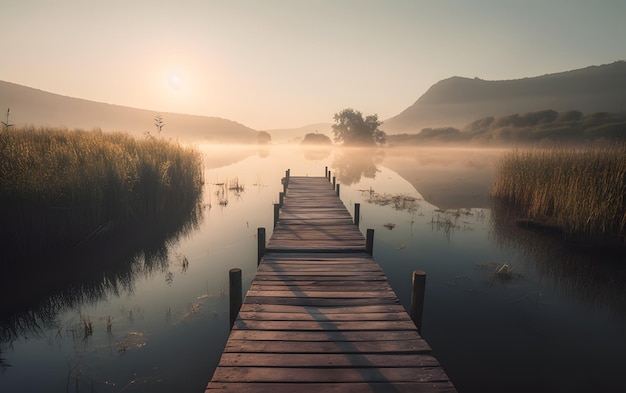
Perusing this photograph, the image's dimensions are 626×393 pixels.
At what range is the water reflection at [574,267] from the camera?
25.5 feet

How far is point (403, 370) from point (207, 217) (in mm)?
13151

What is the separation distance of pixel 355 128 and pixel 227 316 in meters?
74.7

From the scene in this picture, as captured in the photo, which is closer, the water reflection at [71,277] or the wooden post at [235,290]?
the wooden post at [235,290]

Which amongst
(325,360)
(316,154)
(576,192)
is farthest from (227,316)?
(316,154)

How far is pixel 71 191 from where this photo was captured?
352 inches

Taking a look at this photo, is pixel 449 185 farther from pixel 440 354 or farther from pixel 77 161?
pixel 77 161

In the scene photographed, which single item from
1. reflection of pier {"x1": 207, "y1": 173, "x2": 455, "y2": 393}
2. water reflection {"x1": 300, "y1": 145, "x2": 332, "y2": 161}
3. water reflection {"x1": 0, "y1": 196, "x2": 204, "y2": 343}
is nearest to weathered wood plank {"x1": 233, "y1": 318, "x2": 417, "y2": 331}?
reflection of pier {"x1": 207, "y1": 173, "x2": 455, "y2": 393}

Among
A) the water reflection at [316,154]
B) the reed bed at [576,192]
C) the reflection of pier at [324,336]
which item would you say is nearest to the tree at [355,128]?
the water reflection at [316,154]

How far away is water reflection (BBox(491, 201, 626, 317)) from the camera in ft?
25.5

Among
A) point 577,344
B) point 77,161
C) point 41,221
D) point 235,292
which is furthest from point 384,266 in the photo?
point 77,161

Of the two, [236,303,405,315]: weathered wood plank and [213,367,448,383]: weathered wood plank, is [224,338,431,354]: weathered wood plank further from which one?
[236,303,405,315]: weathered wood plank

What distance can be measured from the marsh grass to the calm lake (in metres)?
1.02

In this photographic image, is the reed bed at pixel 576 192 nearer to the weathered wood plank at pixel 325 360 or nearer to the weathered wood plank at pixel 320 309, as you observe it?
the weathered wood plank at pixel 320 309

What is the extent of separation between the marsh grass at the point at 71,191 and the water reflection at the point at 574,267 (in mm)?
14019
